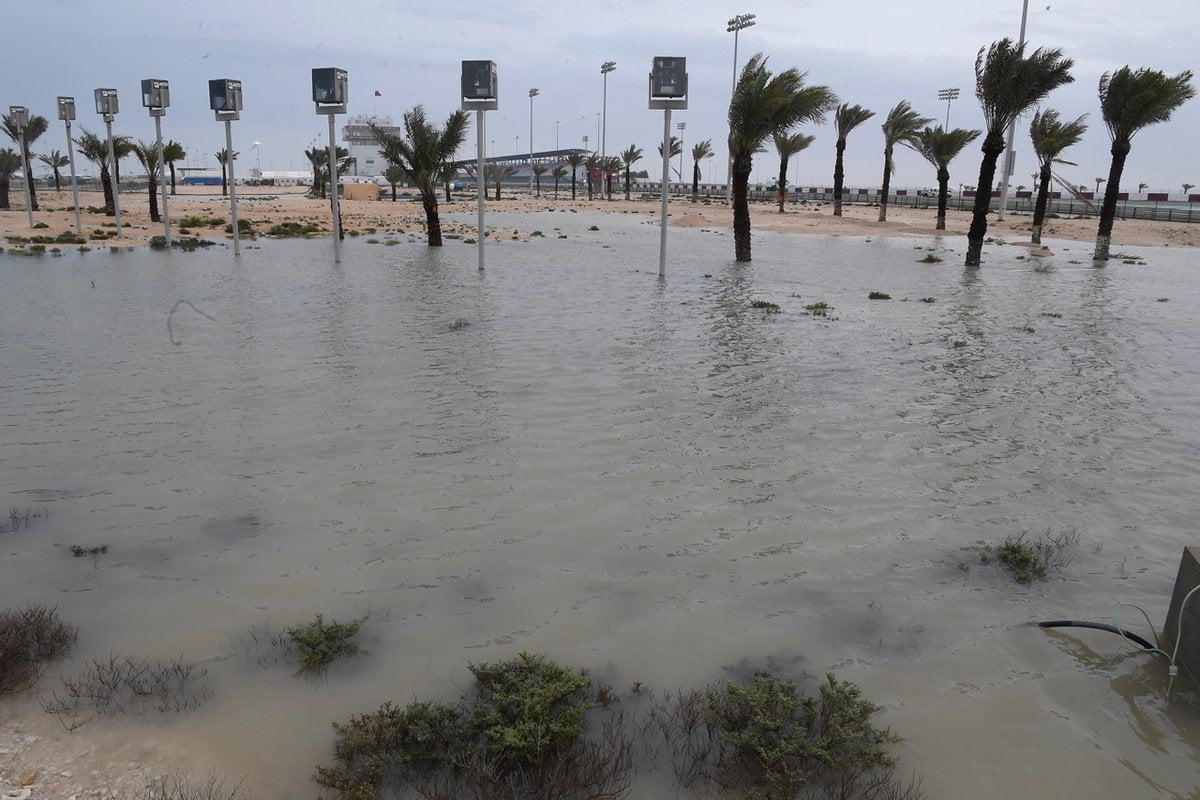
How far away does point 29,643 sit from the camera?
13.4ft

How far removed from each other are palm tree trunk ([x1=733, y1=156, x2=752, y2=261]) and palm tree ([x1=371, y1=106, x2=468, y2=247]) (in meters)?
10.8

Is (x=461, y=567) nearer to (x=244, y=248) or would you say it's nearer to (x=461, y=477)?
(x=461, y=477)

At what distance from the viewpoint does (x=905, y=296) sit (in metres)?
19.5

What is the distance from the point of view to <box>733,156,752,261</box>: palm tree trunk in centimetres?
2506

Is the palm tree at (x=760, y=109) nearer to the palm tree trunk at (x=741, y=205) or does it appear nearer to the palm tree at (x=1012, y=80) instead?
the palm tree trunk at (x=741, y=205)

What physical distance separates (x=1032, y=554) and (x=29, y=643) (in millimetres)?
5827

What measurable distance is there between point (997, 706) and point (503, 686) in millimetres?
2367

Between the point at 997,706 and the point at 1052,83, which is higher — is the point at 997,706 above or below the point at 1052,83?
below

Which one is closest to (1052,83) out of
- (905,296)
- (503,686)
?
(905,296)

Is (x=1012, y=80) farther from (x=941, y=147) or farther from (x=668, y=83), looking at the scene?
(x=941, y=147)

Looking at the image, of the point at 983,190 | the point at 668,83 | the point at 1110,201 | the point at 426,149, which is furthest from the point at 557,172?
the point at 668,83

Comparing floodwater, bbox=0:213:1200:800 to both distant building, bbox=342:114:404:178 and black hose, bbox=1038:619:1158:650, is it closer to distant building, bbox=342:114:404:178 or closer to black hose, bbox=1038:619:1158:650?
black hose, bbox=1038:619:1158:650

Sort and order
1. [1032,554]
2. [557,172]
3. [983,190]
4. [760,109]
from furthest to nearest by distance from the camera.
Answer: [557,172]
[983,190]
[760,109]
[1032,554]

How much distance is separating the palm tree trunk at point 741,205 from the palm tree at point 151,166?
27655 millimetres
